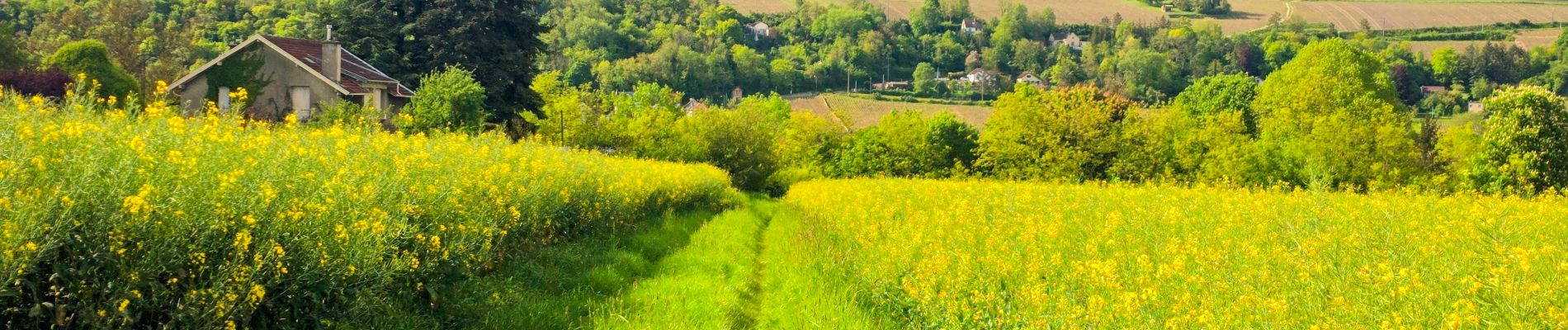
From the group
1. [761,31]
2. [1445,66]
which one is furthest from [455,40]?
[761,31]

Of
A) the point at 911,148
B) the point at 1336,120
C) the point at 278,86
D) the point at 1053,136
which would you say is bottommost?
the point at 911,148

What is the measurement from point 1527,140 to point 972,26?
162 m

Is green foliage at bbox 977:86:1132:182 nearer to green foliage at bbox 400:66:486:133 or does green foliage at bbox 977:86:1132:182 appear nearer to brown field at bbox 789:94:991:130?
green foliage at bbox 400:66:486:133

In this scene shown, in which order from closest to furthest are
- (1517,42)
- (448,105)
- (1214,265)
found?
(1214,265)
(448,105)
(1517,42)

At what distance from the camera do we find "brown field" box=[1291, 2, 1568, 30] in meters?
181

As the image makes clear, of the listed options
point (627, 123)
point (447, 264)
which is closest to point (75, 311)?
point (447, 264)

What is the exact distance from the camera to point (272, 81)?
111ft

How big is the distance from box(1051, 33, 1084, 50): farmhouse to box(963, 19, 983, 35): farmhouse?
13.8 metres

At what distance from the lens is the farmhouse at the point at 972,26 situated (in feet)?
622

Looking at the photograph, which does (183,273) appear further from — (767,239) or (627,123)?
(627,123)

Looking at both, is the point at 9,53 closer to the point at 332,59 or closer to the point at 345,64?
the point at 345,64

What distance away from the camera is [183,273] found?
6.32m

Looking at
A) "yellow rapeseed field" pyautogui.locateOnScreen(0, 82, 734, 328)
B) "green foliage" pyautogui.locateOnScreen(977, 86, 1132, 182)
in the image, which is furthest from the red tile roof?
"green foliage" pyautogui.locateOnScreen(977, 86, 1132, 182)

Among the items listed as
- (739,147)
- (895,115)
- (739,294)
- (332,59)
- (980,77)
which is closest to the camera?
(739,294)
